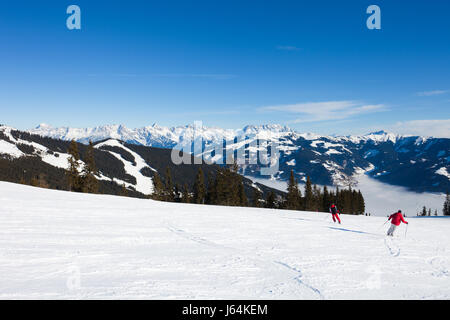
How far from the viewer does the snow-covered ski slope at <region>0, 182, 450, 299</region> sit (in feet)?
22.6

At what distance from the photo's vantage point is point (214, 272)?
830 cm

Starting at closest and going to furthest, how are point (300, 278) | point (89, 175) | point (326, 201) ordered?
point (300, 278) → point (89, 175) → point (326, 201)

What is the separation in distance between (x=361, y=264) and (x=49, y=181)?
213 m

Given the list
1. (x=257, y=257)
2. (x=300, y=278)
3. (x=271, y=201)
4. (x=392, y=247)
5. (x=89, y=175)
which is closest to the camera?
(x=300, y=278)

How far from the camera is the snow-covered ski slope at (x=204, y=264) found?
6.89m

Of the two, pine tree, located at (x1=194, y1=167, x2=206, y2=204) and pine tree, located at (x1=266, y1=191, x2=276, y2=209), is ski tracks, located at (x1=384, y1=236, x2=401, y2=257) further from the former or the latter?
pine tree, located at (x1=266, y1=191, x2=276, y2=209)

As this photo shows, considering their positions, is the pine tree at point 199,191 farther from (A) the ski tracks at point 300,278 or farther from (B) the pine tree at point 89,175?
(A) the ski tracks at point 300,278

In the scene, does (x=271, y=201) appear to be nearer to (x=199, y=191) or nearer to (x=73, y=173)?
(x=199, y=191)

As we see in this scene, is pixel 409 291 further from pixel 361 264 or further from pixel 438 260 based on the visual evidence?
pixel 438 260

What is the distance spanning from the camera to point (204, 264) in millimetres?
9148

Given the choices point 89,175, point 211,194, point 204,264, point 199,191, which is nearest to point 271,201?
point 211,194

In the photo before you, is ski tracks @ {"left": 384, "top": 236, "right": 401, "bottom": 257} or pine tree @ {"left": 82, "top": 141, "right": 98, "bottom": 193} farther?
pine tree @ {"left": 82, "top": 141, "right": 98, "bottom": 193}

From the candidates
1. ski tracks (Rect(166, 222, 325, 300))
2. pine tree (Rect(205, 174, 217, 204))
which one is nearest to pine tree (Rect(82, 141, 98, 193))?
pine tree (Rect(205, 174, 217, 204))
